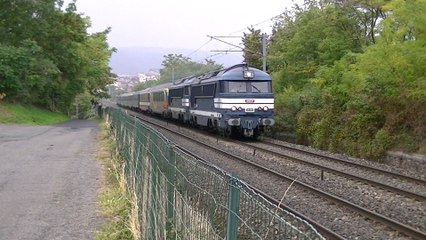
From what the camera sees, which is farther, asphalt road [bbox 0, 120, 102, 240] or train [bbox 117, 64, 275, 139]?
train [bbox 117, 64, 275, 139]

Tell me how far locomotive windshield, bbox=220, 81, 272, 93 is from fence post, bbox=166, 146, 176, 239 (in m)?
18.3

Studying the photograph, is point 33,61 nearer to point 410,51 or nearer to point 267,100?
point 267,100

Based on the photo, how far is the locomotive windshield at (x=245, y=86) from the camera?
24.0 metres

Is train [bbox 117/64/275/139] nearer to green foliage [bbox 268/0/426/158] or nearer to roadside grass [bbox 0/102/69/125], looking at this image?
green foliage [bbox 268/0/426/158]

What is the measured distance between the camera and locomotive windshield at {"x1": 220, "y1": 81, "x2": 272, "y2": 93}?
24.0 meters

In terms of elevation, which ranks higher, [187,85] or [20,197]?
[187,85]

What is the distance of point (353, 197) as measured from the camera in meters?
11.4

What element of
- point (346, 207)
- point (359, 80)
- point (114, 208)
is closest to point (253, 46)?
point (359, 80)

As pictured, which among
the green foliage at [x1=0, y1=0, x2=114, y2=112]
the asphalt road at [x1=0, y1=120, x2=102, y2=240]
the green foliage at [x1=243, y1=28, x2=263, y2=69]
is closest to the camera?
the asphalt road at [x1=0, y1=120, x2=102, y2=240]

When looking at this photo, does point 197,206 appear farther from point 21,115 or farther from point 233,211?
point 21,115

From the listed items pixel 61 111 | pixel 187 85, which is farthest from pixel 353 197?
pixel 61 111

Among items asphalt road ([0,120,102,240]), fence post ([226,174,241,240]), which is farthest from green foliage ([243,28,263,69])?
fence post ([226,174,241,240])

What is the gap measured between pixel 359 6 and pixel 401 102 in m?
10.4

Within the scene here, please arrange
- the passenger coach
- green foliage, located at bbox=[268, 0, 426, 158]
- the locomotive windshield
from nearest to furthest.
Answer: green foliage, located at bbox=[268, 0, 426, 158], the passenger coach, the locomotive windshield
